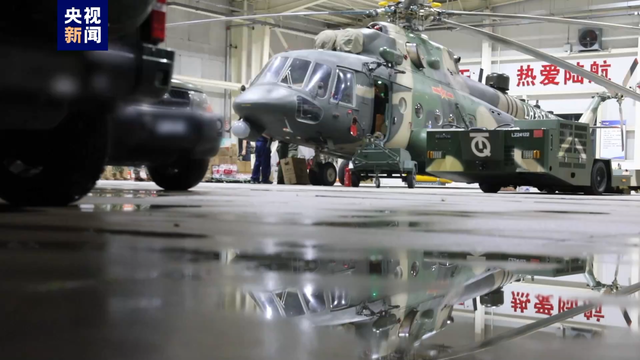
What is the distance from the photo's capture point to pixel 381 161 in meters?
10.9

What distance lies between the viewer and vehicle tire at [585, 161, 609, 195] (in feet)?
33.2

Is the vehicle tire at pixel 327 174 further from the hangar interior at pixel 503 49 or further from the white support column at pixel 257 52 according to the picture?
the white support column at pixel 257 52

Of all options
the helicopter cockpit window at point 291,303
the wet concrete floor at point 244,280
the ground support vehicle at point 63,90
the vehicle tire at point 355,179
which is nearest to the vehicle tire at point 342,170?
the vehicle tire at point 355,179

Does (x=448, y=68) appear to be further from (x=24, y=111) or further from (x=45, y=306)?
(x=45, y=306)

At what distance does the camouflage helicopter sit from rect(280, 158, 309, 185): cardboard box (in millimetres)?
566

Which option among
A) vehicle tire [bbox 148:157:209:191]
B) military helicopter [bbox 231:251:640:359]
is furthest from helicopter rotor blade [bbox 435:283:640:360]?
vehicle tire [bbox 148:157:209:191]

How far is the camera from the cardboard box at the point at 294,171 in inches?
512

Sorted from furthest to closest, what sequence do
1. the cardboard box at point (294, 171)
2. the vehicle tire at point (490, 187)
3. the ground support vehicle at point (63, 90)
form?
the cardboard box at point (294, 171) → the vehicle tire at point (490, 187) → the ground support vehicle at point (63, 90)

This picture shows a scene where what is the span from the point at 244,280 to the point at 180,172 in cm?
497

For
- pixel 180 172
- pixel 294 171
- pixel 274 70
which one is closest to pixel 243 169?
pixel 294 171

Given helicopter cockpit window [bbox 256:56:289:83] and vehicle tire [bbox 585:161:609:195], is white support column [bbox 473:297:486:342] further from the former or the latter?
helicopter cockpit window [bbox 256:56:289:83]

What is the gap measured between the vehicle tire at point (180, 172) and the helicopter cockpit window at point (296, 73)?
473 centimetres

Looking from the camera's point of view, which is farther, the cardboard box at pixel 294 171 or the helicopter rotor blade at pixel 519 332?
the cardboard box at pixel 294 171

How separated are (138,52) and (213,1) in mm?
19957
